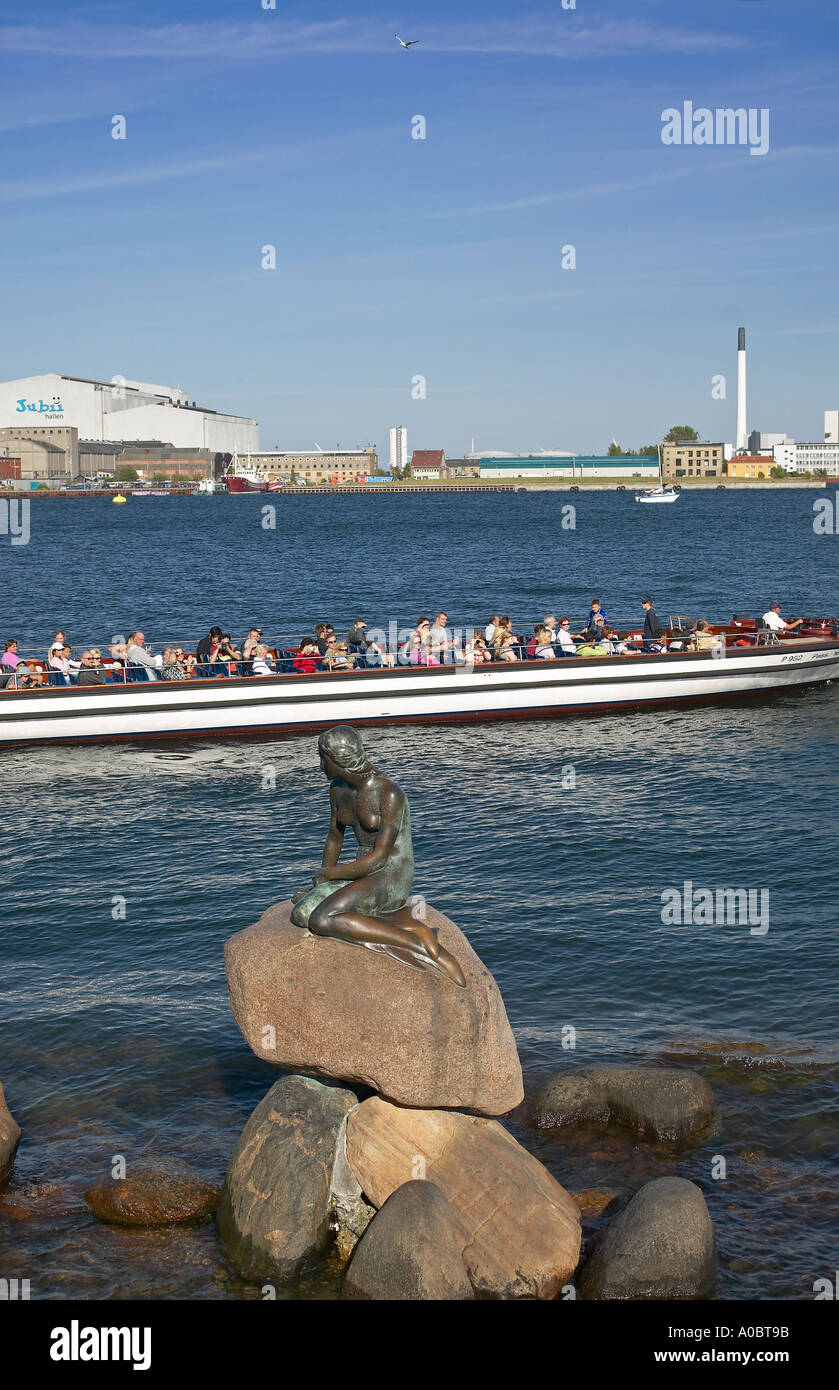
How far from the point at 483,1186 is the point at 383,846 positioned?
2.77 meters

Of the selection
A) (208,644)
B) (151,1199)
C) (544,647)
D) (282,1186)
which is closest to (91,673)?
(208,644)

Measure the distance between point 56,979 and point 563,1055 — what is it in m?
6.81

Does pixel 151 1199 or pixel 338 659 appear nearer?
pixel 151 1199

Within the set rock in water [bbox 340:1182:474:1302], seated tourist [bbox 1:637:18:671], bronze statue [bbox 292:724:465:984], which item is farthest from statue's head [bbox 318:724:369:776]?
seated tourist [bbox 1:637:18:671]

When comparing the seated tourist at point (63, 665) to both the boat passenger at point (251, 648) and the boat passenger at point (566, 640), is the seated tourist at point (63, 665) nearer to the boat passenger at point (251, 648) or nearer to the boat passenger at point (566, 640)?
the boat passenger at point (251, 648)

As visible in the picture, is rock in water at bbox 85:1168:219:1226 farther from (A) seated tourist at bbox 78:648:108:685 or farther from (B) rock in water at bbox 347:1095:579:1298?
(A) seated tourist at bbox 78:648:108:685

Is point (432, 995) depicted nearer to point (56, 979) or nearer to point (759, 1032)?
point (759, 1032)

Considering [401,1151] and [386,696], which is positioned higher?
[386,696]

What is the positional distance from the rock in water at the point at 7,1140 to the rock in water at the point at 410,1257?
3.78 m

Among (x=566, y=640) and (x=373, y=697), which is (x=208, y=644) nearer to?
(x=373, y=697)

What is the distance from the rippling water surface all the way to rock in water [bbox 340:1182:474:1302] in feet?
2.24

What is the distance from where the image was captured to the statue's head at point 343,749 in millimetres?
10688

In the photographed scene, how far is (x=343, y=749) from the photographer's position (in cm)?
1071

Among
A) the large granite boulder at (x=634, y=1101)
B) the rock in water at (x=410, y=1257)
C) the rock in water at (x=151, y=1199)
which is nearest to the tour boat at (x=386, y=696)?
the large granite boulder at (x=634, y=1101)
